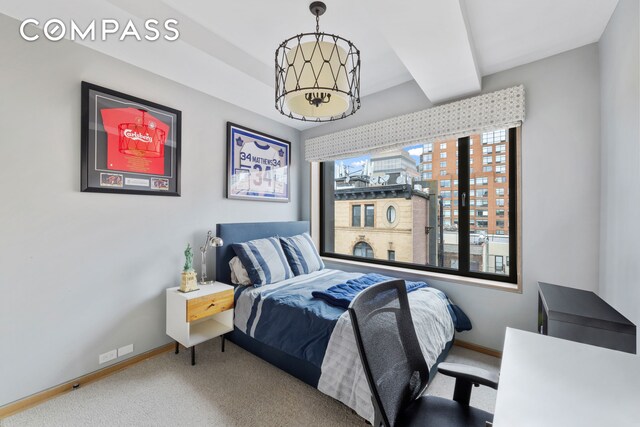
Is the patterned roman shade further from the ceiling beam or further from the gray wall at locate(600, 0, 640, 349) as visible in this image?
the gray wall at locate(600, 0, 640, 349)

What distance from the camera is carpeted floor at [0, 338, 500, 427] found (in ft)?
5.37

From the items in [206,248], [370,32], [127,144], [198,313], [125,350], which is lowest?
[125,350]

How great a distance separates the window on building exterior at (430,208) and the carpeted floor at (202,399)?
95 centimetres

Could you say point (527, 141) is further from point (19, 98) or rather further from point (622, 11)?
point (19, 98)

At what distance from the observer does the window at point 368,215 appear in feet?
11.1

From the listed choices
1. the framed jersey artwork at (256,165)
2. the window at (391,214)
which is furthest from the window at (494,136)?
the framed jersey artwork at (256,165)

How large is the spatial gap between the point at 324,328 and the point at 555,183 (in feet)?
6.91

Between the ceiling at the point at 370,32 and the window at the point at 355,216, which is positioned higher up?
the ceiling at the point at 370,32

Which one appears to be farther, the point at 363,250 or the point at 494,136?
the point at 363,250

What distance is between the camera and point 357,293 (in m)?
2.23

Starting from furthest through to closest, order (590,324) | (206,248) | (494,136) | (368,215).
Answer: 1. (368,215)
2. (206,248)
3. (494,136)
4. (590,324)

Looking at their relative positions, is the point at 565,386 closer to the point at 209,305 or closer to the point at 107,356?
the point at 209,305

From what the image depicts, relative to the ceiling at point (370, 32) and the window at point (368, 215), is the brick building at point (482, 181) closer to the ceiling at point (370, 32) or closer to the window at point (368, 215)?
the ceiling at point (370, 32)

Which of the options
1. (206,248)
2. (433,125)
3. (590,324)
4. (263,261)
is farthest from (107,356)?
(433,125)
